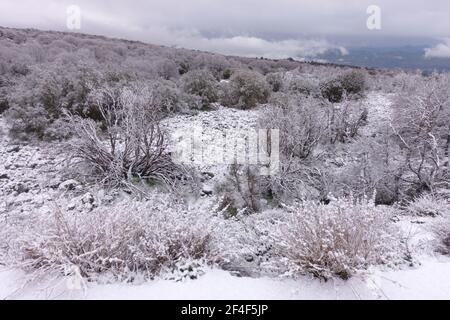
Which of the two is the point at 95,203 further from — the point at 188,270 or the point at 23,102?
the point at 23,102

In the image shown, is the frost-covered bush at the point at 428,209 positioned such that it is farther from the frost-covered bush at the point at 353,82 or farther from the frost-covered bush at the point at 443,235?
the frost-covered bush at the point at 353,82

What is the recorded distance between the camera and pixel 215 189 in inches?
282

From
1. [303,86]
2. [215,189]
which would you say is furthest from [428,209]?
[303,86]

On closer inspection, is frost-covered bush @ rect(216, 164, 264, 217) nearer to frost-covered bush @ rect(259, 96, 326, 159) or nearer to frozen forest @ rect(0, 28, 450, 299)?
frozen forest @ rect(0, 28, 450, 299)

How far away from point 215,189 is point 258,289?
4764mm

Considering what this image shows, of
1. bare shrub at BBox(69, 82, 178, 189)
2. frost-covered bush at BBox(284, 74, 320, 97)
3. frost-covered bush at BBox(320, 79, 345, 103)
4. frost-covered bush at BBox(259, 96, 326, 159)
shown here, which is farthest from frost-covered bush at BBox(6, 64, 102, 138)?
frost-covered bush at BBox(320, 79, 345, 103)

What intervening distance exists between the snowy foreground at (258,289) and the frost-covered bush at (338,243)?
4.4 inches

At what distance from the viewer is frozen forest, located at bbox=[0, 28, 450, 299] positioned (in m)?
2.53

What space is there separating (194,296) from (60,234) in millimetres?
1310

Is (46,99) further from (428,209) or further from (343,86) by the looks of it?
(343,86)

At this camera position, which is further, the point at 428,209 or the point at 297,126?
the point at 297,126

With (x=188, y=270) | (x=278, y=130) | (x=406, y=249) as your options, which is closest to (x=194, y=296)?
(x=188, y=270)

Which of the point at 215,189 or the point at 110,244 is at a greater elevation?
the point at 110,244

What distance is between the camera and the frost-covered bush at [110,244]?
2.59 metres
